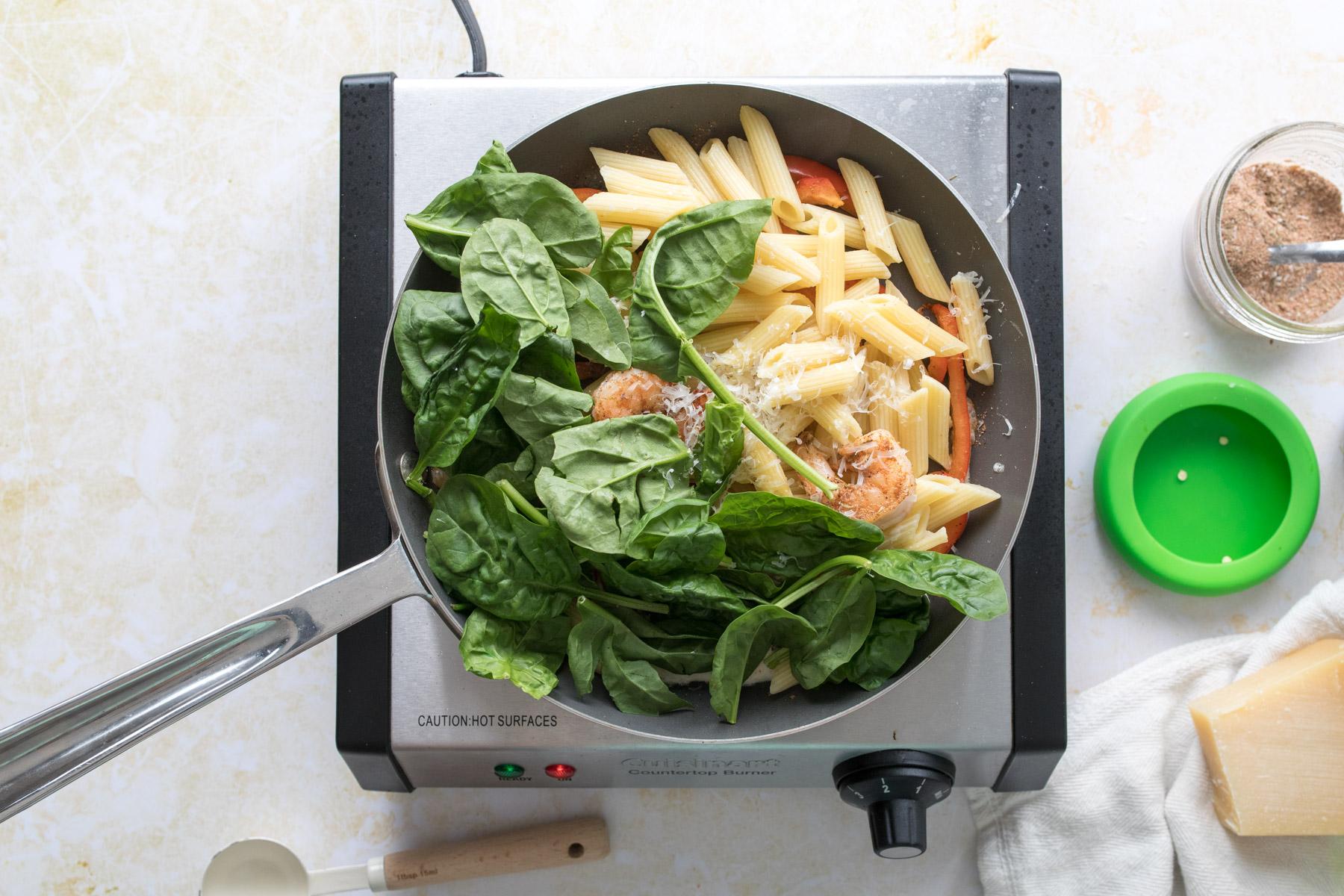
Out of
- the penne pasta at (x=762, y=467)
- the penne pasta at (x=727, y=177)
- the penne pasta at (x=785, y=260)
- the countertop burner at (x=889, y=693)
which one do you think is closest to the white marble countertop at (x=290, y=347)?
the countertop burner at (x=889, y=693)

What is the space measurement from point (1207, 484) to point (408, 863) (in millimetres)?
1014

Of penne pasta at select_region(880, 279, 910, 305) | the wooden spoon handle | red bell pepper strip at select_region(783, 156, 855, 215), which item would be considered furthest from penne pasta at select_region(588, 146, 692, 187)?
the wooden spoon handle

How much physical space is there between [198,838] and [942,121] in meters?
1.15

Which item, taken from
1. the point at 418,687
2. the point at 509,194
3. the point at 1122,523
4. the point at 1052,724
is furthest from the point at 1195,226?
the point at 418,687

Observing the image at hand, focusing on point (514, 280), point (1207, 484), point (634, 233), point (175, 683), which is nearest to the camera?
point (175, 683)

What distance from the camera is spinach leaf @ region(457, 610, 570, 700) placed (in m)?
A: 0.83

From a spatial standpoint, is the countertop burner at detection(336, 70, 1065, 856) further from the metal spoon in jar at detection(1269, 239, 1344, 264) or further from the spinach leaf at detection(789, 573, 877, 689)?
the metal spoon in jar at detection(1269, 239, 1344, 264)

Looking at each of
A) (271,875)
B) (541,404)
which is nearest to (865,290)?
(541,404)

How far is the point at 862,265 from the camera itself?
96cm

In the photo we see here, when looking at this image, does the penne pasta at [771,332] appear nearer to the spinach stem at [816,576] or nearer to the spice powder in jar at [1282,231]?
the spinach stem at [816,576]

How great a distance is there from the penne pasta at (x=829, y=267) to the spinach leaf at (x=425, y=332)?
0.32 metres

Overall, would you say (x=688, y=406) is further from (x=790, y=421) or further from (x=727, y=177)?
(x=727, y=177)

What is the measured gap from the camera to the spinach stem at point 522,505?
0.84 metres

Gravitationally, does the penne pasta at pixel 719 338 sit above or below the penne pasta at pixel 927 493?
above
